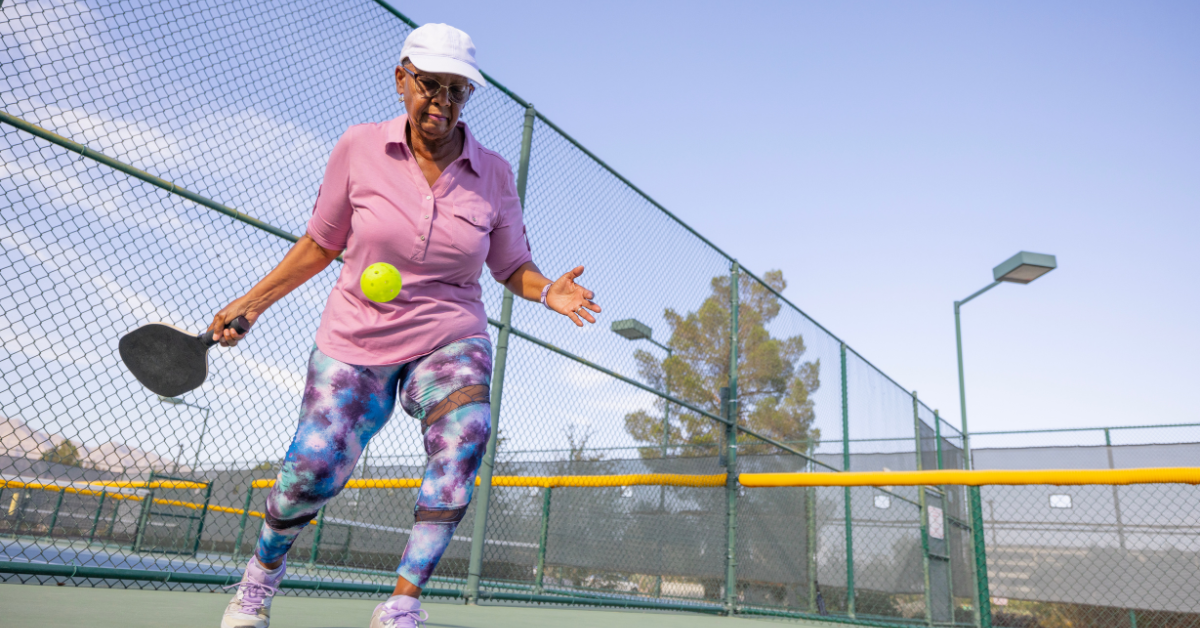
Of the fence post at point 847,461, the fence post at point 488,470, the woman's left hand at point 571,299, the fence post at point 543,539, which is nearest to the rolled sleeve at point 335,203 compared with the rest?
the woman's left hand at point 571,299

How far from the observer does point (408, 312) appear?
2.06m

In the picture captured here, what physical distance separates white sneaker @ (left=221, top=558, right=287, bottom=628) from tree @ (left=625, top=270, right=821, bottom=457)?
14.8 feet

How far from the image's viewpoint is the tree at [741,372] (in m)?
7.61

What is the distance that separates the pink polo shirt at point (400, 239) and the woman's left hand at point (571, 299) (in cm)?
23

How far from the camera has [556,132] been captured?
5.39m

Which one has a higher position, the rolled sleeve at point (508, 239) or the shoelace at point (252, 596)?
the rolled sleeve at point (508, 239)

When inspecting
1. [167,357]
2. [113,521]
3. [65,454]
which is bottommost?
[113,521]

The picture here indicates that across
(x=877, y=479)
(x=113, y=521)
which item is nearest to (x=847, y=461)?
(x=877, y=479)

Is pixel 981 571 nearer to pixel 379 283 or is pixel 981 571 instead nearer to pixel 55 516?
pixel 379 283

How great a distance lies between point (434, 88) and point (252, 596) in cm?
149

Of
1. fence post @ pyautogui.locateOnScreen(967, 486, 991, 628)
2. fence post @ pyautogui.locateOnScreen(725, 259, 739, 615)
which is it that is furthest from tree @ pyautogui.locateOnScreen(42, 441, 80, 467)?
fence post @ pyautogui.locateOnScreen(967, 486, 991, 628)

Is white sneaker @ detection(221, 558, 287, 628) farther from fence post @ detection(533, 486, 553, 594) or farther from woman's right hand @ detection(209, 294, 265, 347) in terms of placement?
fence post @ detection(533, 486, 553, 594)

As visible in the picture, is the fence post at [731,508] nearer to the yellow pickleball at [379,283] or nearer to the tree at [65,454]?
the tree at [65,454]

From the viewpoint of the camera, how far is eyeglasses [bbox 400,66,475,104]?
1.98 metres
